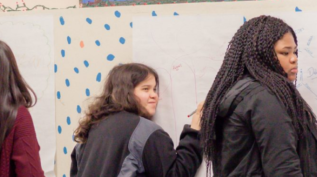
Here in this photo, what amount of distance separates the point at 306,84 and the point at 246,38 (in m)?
0.41

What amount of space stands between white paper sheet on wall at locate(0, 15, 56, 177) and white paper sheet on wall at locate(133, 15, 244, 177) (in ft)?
1.45

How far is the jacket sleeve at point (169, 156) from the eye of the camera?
1.55 m

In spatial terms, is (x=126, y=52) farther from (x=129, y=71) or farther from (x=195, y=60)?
(x=195, y=60)

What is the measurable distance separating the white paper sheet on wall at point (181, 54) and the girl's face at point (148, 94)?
0.06 m

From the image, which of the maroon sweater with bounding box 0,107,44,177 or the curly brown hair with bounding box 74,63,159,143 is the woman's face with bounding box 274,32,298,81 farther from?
the maroon sweater with bounding box 0,107,44,177

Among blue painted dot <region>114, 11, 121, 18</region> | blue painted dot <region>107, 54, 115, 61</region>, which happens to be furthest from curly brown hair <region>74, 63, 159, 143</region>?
blue painted dot <region>114, 11, 121, 18</region>

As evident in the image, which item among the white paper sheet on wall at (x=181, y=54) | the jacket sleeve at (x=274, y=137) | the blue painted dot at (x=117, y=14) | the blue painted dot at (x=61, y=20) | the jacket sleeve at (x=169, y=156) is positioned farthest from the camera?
the blue painted dot at (x=61, y=20)

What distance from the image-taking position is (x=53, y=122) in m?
2.07

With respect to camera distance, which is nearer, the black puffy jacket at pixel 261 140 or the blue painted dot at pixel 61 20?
the black puffy jacket at pixel 261 140

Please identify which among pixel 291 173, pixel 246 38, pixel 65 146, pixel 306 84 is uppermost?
pixel 246 38

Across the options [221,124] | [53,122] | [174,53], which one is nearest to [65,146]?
[53,122]

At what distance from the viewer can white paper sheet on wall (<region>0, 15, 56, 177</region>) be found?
2.06 m

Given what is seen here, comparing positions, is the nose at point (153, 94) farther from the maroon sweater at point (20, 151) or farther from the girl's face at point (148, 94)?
the maroon sweater at point (20, 151)

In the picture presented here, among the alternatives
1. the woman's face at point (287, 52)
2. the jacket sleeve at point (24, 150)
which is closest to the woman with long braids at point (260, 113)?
the woman's face at point (287, 52)
